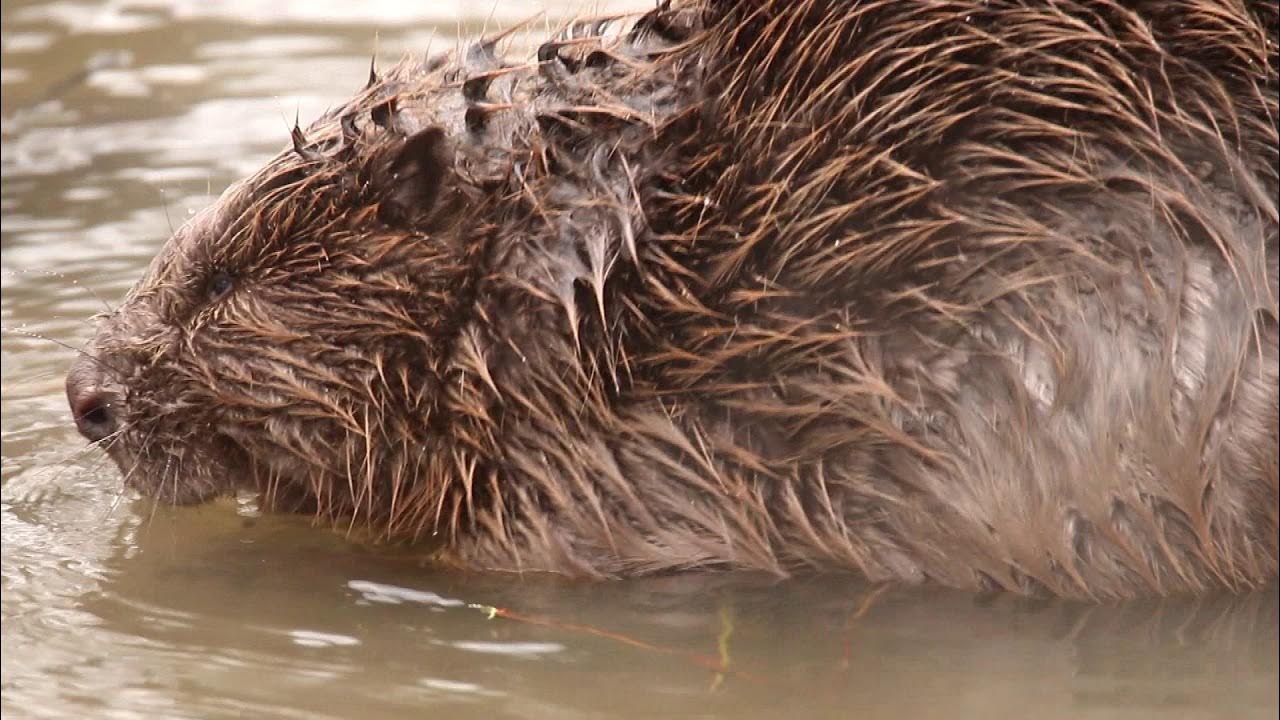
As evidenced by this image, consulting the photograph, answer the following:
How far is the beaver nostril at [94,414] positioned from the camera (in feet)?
13.1

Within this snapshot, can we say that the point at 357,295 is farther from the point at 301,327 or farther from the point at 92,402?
the point at 92,402

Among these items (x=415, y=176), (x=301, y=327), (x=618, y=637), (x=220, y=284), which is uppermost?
(x=415, y=176)

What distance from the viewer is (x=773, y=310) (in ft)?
11.7

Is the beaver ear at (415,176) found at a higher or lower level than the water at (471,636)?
higher

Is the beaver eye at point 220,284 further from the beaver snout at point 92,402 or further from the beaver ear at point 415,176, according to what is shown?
the beaver ear at point 415,176

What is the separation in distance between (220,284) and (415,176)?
0.52m

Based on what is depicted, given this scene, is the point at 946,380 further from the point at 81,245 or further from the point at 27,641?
the point at 81,245

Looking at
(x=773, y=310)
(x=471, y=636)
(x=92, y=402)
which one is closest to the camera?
(x=773, y=310)

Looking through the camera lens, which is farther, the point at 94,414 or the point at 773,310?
the point at 94,414

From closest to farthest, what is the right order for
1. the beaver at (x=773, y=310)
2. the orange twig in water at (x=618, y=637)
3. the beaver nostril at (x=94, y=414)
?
the beaver at (x=773, y=310)
the orange twig in water at (x=618, y=637)
the beaver nostril at (x=94, y=414)

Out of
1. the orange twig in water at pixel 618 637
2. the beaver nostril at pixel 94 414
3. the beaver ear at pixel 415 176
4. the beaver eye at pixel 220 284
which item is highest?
the beaver ear at pixel 415 176

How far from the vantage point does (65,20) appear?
Answer: 24.9 ft

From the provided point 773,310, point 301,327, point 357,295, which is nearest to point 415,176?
point 357,295

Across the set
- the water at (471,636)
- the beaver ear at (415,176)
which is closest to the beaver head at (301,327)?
the beaver ear at (415,176)
